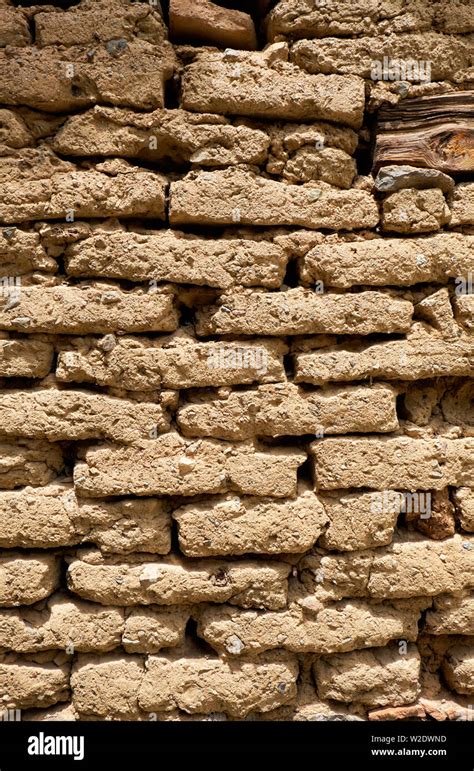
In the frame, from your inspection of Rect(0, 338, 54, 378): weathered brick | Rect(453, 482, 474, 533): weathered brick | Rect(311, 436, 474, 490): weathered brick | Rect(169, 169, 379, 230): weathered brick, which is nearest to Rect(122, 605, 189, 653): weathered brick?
Rect(311, 436, 474, 490): weathered brick

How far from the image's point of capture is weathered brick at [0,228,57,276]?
166 centimetres

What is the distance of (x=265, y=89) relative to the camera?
1687mm

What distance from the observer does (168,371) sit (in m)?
1.66

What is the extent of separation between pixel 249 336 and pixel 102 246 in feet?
1.90

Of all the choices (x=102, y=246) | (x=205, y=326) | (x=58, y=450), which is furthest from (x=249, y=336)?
(x=58, y=450)

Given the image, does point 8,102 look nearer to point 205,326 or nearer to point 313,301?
point 205,326

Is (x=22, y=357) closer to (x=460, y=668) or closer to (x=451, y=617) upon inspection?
(x=451, y=617)

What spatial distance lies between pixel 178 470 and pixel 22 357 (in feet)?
2.14

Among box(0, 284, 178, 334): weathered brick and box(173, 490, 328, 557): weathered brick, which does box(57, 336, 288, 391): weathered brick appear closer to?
box(0, 284, 178, 334): weathered brick

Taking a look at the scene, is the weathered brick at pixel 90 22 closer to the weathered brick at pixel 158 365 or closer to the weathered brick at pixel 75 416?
the weathered brick at pixel 158 365

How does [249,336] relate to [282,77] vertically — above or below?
below

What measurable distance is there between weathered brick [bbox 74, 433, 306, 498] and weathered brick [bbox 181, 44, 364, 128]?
1150 millimetres

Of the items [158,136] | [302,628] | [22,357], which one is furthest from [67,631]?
[158,136]

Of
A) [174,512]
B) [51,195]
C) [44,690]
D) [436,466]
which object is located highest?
[51,195]
